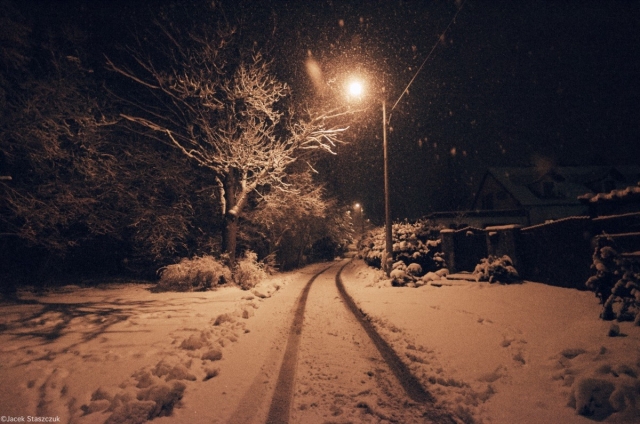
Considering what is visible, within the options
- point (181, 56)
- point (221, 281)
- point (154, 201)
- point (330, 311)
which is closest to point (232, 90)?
point (181, 56)

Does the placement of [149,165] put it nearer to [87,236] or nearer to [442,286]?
[87,236]

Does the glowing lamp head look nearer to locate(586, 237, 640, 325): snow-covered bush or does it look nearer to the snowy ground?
the snowy ground

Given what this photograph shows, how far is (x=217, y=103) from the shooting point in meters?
13.8

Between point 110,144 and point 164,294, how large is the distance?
265 inches

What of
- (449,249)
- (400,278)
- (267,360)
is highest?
(449,249)

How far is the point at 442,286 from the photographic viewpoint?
1101 cm

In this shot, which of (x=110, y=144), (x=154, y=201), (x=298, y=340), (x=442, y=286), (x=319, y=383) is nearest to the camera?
(x=319, y=383)

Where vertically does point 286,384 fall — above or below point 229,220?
below

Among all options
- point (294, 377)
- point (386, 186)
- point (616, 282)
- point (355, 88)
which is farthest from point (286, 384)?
point (355, 88)

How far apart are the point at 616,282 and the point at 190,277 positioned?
12.1 meters

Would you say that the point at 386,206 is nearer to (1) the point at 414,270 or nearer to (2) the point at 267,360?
(1) the point at 414,270

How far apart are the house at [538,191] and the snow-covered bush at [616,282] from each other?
2603 cm

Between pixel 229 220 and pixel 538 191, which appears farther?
Answer: pixel 538 191

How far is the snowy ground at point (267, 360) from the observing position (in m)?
3.10
